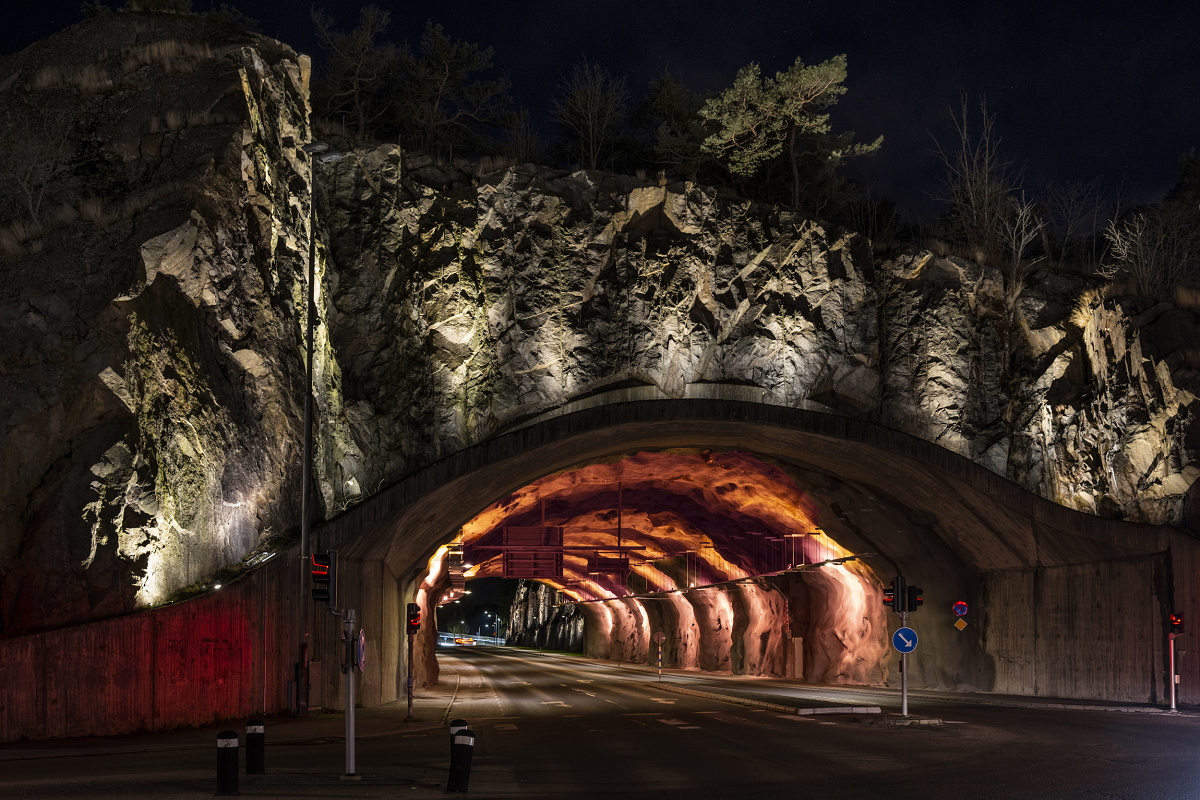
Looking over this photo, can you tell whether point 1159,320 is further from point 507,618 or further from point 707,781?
point 507,618

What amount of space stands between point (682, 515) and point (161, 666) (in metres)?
30.9

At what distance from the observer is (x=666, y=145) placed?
42.6m

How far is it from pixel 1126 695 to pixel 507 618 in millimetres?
124616

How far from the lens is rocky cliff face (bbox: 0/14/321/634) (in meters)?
21.1

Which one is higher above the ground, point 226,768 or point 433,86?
point 433,86

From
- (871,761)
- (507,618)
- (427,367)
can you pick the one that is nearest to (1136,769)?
(871,761)

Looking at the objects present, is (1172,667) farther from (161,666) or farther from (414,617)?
(161,666)

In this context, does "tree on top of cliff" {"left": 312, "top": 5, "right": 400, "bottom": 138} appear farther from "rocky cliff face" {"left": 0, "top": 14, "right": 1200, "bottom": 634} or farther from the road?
the road

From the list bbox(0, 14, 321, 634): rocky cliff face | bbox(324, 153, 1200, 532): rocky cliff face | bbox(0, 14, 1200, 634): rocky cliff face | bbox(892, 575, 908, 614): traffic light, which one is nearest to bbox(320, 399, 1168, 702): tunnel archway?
bbox(0, 14, 1200, 634): rocky cliff face

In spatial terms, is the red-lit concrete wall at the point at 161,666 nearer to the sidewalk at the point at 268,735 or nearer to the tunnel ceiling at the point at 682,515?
the sidewalk at the point at 268,735

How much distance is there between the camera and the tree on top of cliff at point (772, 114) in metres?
40.1

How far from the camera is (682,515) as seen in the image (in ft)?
159

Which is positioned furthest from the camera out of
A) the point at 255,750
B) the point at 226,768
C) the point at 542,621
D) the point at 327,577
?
the point at 542,621

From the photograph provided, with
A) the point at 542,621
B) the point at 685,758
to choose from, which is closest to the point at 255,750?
the point at 685,758
